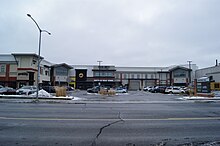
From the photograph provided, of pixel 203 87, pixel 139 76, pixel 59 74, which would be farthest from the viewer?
pixel 139 76

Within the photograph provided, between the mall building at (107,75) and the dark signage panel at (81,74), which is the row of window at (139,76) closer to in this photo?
the mall building at (107,75)

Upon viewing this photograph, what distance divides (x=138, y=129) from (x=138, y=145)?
186cm

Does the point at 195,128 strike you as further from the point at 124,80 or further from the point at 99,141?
the point at 124,80

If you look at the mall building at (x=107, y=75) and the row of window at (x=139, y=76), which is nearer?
the mall building at (x=107, y=75)

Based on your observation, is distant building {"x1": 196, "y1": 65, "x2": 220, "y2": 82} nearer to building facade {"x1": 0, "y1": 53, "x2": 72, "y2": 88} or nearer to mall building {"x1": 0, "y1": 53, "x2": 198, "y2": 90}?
mall building {"x1": 0, "y1": 53, "x2": 198, "y2": 90}

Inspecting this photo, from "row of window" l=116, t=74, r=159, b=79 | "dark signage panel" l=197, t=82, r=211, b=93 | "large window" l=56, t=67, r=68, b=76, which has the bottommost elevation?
"dark signage panel" l=197, t=82, r=211, b=93

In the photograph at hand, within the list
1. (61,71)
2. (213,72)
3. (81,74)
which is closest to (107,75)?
(81,74)

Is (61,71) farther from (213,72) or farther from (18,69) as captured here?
(213,72)

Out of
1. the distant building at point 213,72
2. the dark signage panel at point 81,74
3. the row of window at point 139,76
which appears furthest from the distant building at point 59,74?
the distant building at point 213,72

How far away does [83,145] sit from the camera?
16.9 feet

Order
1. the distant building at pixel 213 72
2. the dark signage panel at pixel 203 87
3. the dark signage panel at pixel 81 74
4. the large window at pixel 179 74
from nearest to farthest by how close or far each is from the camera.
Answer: the dark signage panel at pixel 203 87
the distant building at pixel 213 72
the large window at pixel 179 74
the dark signage panel at pixel 81 74

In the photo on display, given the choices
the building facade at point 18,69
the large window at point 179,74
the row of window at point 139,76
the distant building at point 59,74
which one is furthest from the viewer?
the row of window at point 139,76

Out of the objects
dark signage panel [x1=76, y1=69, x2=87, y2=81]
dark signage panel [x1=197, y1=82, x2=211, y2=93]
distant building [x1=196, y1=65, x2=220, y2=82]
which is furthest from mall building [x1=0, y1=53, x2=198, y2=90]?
dark signage panel [x1=197, y1=82, x2=211, y2=93]

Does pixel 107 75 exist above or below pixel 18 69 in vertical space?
below
